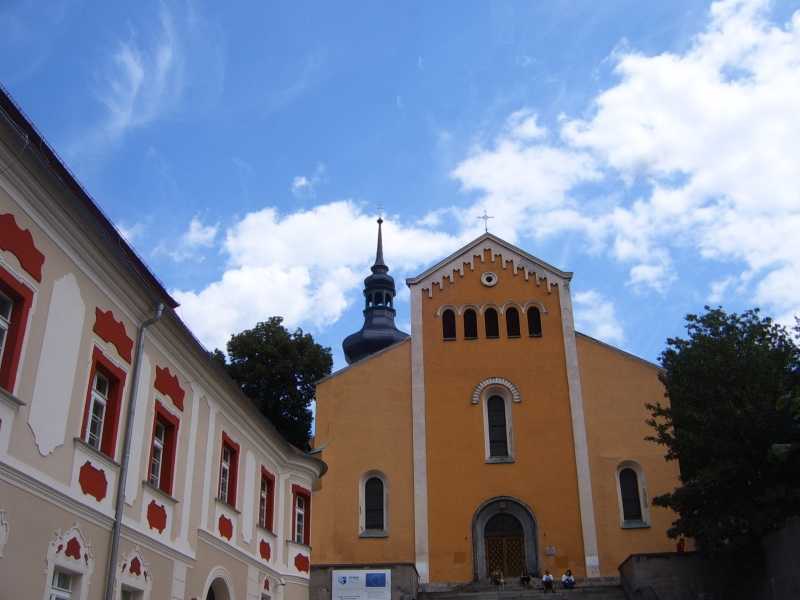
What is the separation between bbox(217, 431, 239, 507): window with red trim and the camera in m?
17.5

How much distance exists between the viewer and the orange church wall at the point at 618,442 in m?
28.7

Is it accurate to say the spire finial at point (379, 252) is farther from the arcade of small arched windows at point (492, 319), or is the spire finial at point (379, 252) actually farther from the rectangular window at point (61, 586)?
the rectangular window at point (61, 586)

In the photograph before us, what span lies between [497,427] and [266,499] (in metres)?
12.7

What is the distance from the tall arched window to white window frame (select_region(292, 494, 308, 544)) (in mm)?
11906

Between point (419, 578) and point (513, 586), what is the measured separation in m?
3.09

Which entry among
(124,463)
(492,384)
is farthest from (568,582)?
(124,463)

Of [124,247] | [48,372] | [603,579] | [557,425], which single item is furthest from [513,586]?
[48,372]

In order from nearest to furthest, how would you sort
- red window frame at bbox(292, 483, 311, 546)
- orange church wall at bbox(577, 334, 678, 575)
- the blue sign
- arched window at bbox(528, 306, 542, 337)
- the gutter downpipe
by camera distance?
the gutter downpipe
red window frame at bbox(292, 483, 311, 546)
the blue sign
orange church wall at bbox(577, 334, 678, 575)
arched window at bbox(528, 306, 542, 337)

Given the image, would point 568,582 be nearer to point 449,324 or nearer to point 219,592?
point 449,324

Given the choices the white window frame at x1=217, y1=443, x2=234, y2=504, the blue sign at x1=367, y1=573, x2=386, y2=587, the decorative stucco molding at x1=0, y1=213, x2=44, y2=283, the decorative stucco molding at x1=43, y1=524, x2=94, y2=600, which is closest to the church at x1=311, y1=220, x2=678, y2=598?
the blue sign at x1=367, y1=573, x2=386, y2=587

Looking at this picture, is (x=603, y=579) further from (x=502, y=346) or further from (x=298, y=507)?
(x=298, y=507)

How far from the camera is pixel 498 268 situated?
33.2 meters

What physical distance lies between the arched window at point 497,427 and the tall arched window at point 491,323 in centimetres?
238

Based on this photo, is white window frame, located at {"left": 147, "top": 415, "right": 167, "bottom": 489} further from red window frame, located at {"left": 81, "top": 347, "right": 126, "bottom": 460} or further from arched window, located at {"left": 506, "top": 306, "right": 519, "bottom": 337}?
arched window, located at {"left": 506, "top": 306, "right": 519, "bottom": 337}
